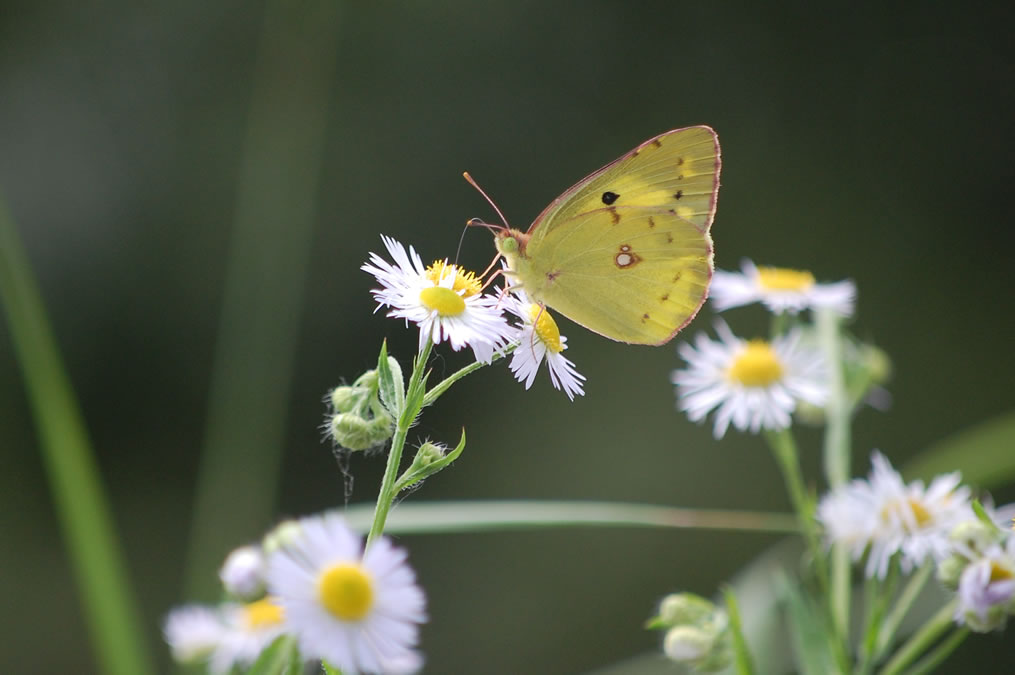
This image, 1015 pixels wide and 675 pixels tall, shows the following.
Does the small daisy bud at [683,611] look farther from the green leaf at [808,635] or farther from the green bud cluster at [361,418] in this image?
the green bud cluster at [361,418]

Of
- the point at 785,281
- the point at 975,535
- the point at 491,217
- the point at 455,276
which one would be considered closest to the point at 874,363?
the point at 785,281

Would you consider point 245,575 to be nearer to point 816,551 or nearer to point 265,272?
point 816,551

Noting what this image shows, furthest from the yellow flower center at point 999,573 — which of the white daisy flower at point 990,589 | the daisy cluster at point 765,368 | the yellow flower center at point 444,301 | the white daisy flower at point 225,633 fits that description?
the white daisy flower at point 225,633

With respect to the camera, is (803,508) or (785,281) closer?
(803,508)

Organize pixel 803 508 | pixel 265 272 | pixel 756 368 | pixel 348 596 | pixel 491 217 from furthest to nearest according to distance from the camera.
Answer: pixel 491 217
pixel 265 272
pixel 756 368
pixel 803 508
pixel 348 596

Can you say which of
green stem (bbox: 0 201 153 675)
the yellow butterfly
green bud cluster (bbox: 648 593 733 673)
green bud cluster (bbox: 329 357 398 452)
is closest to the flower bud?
green bud cluster (bbox: 648 593 733 673)

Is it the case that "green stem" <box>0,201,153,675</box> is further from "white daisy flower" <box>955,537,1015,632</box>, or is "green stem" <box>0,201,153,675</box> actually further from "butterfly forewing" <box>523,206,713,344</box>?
"white daisy flower" <box>955,537,1015,632</box>
